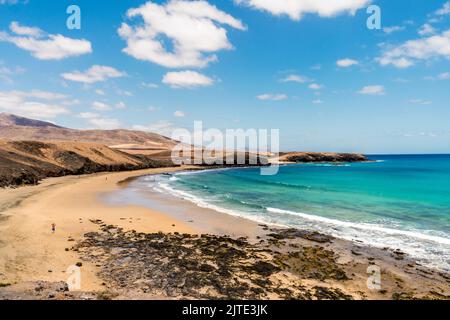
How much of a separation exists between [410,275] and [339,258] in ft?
12.4

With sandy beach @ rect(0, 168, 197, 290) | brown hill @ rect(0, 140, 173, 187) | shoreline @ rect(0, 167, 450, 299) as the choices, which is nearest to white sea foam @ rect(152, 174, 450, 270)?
shoreline @ rect(0, 167, 450, 299)

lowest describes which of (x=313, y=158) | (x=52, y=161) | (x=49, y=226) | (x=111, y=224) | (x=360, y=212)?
(x=360, y=212)

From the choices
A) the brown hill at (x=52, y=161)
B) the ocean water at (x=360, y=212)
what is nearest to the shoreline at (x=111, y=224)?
the ocean water at (x=360, y=212)

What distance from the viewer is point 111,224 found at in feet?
86.8

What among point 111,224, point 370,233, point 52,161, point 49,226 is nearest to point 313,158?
point 52,161

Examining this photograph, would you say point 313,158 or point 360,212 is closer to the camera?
point 360,212

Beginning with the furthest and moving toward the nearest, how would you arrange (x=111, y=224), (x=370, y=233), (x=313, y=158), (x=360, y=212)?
(x=313, y=158)
(x=360, y=212)
(x=111, y=224)
(x=370, y=233)

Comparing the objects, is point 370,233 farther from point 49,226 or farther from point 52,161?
point 52,161

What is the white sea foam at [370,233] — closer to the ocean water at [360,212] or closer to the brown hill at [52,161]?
the ocean water at [360,212]

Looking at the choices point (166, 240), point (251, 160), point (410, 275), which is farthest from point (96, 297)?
point (251, 160)

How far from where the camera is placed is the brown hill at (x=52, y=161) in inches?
2045

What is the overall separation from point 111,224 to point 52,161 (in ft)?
175

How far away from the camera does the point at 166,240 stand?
22188 millimetres
